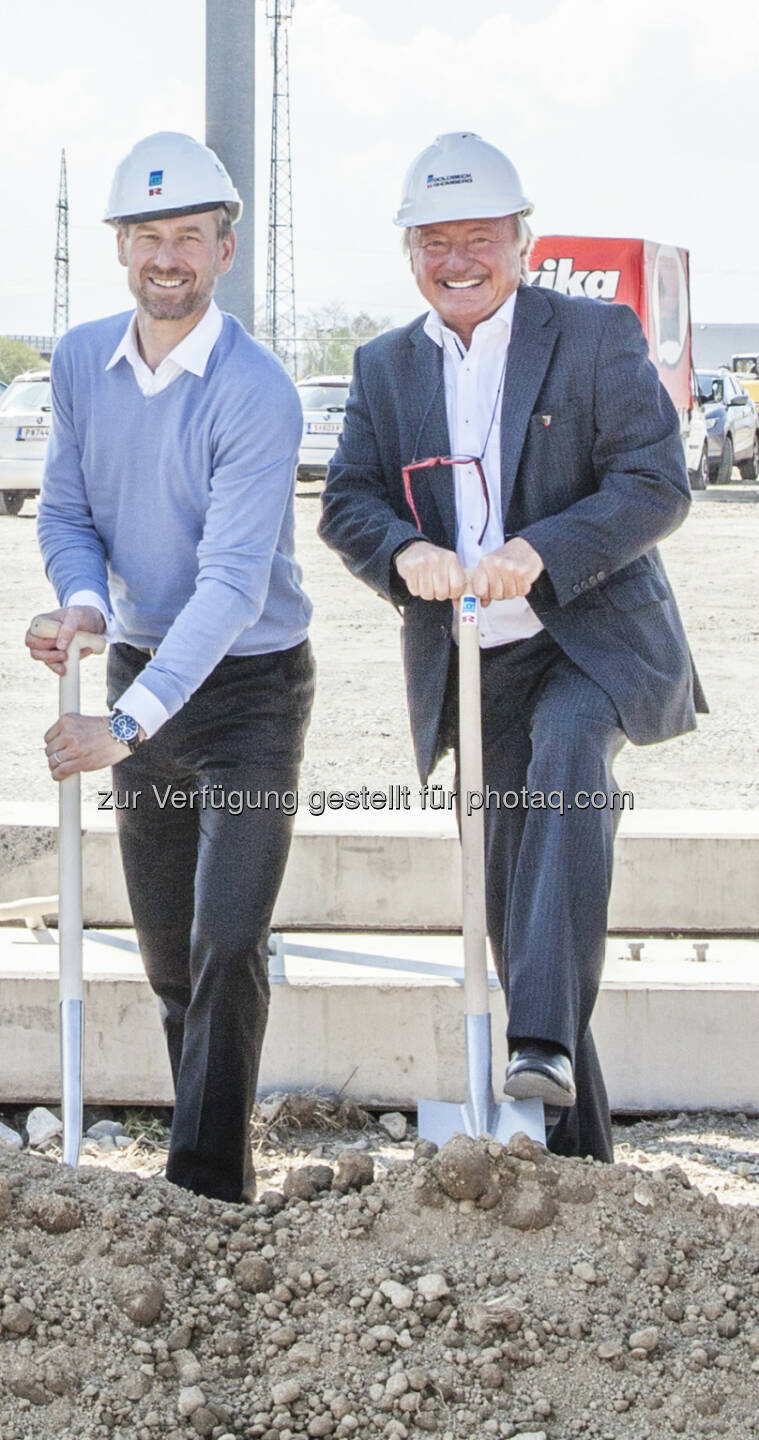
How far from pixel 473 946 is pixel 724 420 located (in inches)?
912

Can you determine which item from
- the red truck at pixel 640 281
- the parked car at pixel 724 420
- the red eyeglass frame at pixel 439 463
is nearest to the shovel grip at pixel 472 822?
the red eyeglass frame at pixel 439 463

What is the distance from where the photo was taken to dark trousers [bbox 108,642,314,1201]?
3865mm

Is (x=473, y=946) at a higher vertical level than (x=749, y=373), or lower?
→ lower

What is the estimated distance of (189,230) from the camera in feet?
12.5

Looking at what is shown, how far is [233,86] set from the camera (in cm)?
521

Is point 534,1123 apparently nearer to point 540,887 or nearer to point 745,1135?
point 540,887

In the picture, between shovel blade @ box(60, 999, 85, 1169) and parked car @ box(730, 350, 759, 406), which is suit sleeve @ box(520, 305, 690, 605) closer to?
shovel blade @ box(60, 999, 85, 1169)

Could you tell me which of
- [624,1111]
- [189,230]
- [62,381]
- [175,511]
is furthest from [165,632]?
[624,1111]

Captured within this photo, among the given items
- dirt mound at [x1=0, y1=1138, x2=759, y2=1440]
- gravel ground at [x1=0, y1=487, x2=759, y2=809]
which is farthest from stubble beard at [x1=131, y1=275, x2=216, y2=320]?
gravel ground at [x1=0, y1=487, x2=759, y2=809]

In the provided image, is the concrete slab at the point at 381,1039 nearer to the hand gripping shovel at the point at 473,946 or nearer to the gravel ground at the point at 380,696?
the hand gripping shovel at the point at 473,946

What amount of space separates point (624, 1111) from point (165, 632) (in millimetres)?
2072

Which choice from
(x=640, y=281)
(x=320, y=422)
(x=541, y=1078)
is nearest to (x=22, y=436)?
(x=320, y=422)

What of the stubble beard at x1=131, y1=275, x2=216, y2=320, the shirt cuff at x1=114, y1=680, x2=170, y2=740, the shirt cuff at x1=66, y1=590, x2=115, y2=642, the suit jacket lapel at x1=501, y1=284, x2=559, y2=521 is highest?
the stubble beard at x1=131, y1=275, x2=216, y2=320

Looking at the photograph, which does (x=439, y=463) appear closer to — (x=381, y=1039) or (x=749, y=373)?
(x=381, y=1039)
